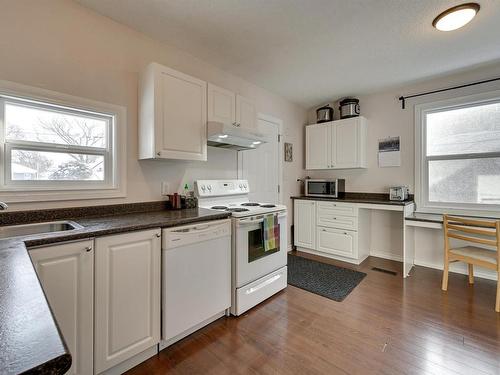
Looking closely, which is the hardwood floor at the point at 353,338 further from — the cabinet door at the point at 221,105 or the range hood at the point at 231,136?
the cabinet door at the point at 221,105

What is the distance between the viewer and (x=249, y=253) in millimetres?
2178

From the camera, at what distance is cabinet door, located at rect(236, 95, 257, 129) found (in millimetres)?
2664

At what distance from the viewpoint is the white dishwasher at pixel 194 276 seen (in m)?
1.66

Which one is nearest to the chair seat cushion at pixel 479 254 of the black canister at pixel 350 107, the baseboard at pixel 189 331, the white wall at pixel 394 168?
the white wall at pixel 394 168

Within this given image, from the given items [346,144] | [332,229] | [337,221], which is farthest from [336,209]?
[346,144]

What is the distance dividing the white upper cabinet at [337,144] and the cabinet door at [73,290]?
3.40 metres

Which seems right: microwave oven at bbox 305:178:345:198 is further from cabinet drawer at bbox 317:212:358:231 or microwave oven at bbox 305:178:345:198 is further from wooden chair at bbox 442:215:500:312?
wooden chair at bbox 442:215:500:312

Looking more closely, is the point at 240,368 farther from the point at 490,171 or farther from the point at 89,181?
the point at 490,171

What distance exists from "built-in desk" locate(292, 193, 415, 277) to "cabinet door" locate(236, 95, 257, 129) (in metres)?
1.60

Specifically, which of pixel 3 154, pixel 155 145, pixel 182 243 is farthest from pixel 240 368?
pixel 3 154

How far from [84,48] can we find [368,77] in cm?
310

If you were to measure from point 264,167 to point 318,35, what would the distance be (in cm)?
174

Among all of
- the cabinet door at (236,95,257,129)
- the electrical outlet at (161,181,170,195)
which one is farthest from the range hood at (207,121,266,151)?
the electrical outlet at (161,181,170,195)

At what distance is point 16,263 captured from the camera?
85cm
